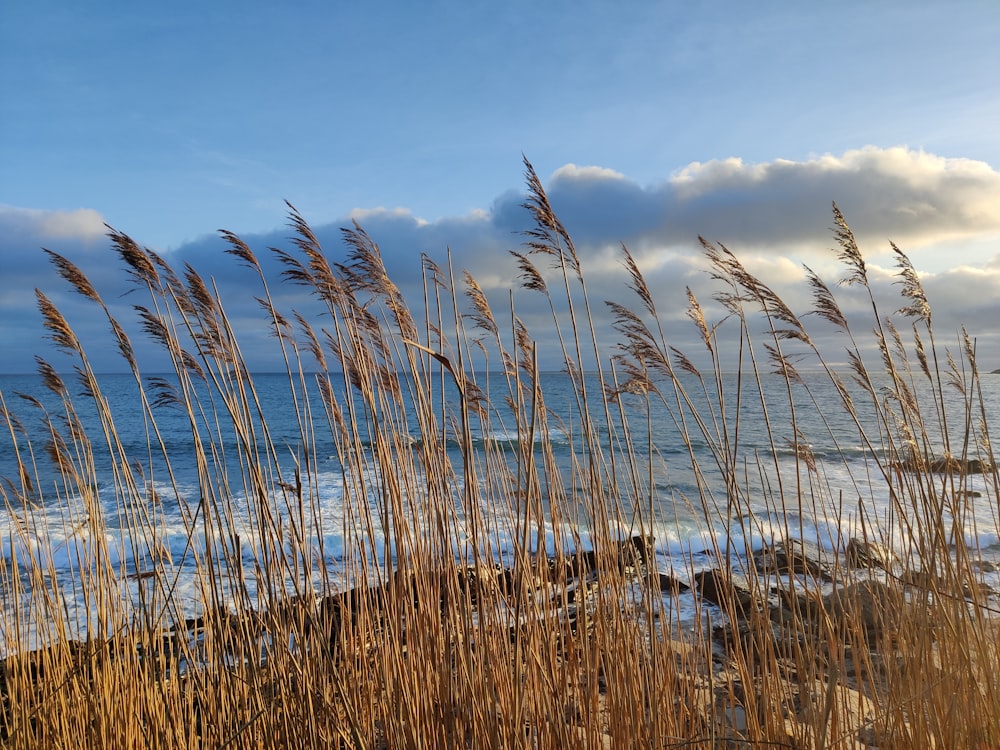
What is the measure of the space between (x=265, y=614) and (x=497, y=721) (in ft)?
2.10

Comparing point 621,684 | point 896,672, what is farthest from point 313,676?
point 896,672

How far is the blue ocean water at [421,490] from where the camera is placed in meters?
1.90

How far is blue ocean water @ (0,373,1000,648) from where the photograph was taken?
6.25 ft

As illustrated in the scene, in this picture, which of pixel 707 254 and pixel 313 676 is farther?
pixel 707 254

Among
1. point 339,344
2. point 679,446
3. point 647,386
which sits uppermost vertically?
point 339,344

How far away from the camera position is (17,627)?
2.71 metres

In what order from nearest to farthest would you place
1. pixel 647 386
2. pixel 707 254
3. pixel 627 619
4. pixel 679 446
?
pixel 627 619
pixel 707 254
pixel 647 386
pixel 679 446

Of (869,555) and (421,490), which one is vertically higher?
(421,490)

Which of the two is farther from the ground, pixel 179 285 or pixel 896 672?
pixel 179 285

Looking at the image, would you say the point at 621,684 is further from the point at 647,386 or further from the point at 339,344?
the point at 339,344

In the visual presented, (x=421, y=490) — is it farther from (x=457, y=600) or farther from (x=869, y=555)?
(x=869, y=555)

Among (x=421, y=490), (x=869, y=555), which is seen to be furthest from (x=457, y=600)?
(x=869, y=555)

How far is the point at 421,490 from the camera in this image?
2.11m

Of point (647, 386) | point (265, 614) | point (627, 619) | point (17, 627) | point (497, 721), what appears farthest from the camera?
point (17, 627)
